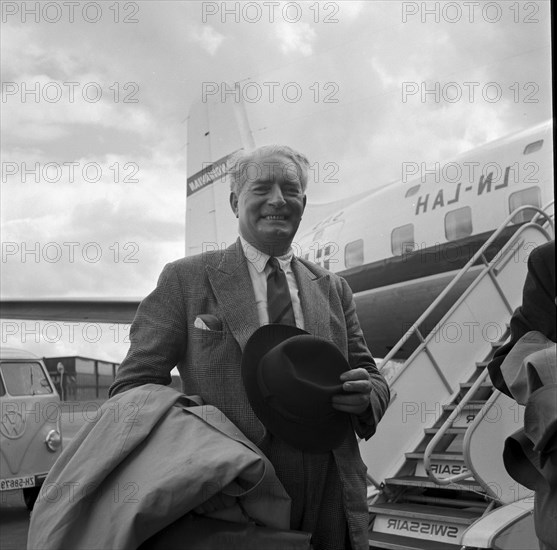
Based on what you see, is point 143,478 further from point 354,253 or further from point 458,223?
point 354,253

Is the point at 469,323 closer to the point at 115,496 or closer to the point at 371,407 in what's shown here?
the point at 371,407

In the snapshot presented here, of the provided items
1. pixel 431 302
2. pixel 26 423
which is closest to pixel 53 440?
pixel 26 423

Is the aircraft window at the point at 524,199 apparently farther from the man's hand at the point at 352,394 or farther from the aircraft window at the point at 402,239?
the man's hand at the point at 352,394

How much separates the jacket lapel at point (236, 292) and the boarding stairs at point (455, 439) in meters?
1.58

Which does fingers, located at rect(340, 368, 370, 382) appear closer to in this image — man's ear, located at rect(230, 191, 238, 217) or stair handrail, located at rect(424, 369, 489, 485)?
man's ear, located at rect(230, 191, 238, 217)

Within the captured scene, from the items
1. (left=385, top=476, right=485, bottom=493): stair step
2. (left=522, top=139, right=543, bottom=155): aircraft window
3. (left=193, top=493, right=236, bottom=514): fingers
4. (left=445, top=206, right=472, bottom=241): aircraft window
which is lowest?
(left=385, top=476, right=485, bottom=493): stair step

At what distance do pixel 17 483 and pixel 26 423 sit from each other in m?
0.65

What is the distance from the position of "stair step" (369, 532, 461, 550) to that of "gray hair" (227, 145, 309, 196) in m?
2.24

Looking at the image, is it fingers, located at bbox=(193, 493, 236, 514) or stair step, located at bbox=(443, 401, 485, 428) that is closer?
fingers, located at bbox=(193, 493, 236, 514)

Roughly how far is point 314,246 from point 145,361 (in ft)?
30.6

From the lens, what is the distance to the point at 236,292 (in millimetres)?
1668

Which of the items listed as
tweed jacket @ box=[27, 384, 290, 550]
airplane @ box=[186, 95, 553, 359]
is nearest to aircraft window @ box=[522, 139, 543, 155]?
airplane @ box=[186, 95, 553, 359]

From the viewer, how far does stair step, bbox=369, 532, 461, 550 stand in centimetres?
333

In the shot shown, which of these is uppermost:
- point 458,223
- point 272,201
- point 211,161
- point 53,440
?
point 211,161
